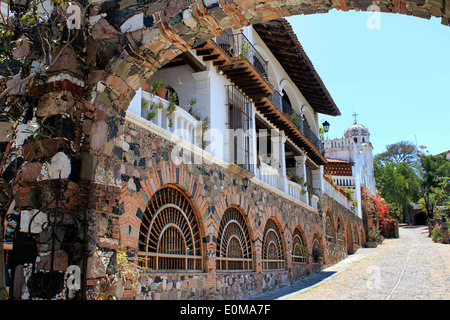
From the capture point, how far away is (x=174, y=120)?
28.3 ft

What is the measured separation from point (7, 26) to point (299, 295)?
937 centimetres

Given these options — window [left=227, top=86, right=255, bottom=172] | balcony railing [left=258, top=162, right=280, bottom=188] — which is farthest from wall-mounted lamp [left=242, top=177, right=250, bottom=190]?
balcony railing [left=258, top=162, right=280, bottom=188]

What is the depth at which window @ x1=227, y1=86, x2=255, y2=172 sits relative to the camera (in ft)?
36.1

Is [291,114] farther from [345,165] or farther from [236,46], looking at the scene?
[345,165]

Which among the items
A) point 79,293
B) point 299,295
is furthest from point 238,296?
point 79,293

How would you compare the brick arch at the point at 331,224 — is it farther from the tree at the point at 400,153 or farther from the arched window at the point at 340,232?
the tree at the point at 400,153

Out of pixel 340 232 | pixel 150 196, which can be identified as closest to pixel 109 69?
pixel 150 196

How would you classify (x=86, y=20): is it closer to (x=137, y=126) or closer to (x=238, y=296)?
(x=137, y=126)

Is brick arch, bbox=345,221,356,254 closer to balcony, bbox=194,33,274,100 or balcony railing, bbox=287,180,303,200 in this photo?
balcony railing, bbox=287,180,303,200

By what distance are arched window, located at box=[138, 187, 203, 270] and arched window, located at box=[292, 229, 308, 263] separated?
7.49 metres

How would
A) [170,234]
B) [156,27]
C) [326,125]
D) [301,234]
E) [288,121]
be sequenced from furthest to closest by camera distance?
[326,125]
[301,234]
[288,121]
[170,234]
[156,27]

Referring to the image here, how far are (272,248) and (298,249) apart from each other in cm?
296
